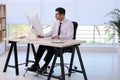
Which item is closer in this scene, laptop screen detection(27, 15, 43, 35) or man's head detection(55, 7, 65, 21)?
laptop screen detection(27, 15, 43, 35)

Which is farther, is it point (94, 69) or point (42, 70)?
point (94, 69)

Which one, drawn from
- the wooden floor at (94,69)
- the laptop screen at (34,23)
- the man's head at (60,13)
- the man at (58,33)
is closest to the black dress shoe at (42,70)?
the man at (58,33)

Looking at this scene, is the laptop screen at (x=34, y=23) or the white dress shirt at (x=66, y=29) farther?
the white dress shirt at (x=66, y=29)

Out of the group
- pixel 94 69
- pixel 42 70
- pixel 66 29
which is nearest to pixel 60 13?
pixel 66 29

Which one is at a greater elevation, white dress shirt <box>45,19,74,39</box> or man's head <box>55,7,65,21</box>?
man's head <box>55,7,65,21</box>

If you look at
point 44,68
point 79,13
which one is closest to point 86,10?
point 79,13

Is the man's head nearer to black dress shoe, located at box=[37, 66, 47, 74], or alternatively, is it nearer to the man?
the man

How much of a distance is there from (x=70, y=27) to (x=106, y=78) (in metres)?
1.10

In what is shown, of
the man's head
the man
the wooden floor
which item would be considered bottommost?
the wooden floor

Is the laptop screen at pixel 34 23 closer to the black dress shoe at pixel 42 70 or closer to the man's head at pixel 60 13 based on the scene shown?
the man's head at pixel 60 13

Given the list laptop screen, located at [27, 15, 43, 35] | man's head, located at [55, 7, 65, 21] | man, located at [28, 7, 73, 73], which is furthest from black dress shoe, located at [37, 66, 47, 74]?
man's head, located at [55, 7, 65, 21]

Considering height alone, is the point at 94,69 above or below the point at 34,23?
below

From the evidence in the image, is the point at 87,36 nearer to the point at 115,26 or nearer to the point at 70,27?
the point at 115,26

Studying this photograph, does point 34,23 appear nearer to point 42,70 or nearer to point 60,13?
point 60,13
